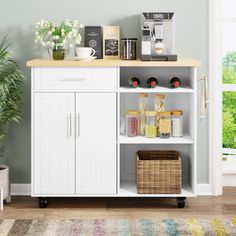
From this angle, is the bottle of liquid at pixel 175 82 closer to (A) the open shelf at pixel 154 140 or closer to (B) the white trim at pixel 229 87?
(A) the open shelf at pixel 154 140

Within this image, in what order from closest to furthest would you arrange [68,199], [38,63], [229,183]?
[38,63] < [68,199] < [229,183]

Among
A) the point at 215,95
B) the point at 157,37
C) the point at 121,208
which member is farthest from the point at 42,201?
the point at 215,95

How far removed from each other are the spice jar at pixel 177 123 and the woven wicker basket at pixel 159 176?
21 cm

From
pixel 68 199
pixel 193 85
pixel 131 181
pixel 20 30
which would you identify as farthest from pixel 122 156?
pixel 20 30

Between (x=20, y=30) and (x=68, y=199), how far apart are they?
1331 millimetres

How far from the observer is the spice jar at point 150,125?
14.7ft

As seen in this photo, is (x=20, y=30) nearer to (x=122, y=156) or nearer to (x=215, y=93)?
(x=122, y=156)

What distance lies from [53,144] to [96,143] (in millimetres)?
303

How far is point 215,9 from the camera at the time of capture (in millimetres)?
4688

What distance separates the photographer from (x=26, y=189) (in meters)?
4.82

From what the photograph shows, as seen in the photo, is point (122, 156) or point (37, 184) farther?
point (122, 156)

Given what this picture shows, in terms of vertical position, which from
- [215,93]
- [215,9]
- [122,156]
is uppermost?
[215,9]

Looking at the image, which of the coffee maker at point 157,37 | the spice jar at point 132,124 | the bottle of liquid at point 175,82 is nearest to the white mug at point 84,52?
the coffee maker at point 157,37

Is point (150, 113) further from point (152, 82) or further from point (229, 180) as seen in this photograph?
point (229, 180)
